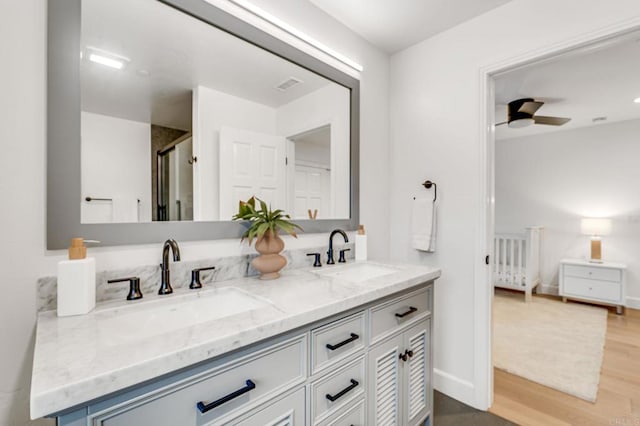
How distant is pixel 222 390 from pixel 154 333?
30 centimetres

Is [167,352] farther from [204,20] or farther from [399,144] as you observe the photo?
[399,144]

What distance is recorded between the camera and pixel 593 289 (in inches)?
148

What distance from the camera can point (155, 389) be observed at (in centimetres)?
65

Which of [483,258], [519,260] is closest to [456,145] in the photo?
[483,258]

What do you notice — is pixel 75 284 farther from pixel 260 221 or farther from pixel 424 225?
pixel 424 225

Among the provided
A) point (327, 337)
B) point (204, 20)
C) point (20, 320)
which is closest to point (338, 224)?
point (327, 337)

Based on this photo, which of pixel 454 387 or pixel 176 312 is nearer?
pixel 176 312

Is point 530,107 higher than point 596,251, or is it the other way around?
point 530,107

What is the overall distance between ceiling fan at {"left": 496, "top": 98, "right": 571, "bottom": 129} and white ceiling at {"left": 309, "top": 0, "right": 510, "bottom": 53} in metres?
1.68

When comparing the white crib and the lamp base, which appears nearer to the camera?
the lamp base

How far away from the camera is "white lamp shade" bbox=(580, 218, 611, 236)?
3908mm

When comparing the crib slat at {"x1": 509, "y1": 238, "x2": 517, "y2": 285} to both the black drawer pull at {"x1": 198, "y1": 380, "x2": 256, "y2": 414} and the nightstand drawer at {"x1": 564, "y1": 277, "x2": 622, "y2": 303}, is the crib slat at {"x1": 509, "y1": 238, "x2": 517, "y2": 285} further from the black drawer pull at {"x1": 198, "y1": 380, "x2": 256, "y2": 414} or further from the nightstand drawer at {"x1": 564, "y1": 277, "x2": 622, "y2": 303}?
the black drawer pull at {"x1": 198, "y1": 380, "x2": 256, "y2": 414}

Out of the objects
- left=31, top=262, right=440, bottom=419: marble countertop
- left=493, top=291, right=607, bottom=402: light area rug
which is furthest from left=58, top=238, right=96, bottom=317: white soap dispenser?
left=493, top=291, right=607, bottom=402: light area rug

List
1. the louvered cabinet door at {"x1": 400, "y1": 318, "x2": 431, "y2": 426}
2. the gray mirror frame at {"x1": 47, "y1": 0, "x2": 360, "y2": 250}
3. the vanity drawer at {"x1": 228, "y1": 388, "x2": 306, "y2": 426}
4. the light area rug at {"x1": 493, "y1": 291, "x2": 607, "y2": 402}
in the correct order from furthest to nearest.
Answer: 1. the light area rug at {"x1": 493, "y1": 291, "x2": 607, "y2": 402}
2. the louvered cabinet door at {"x1": 400, "y1": 318, "x2": 431, "y2": 426}
3. the gray mirror frame at {"x1": 47, "y1": 0, "x2": 360, "y2": 250}
4. the vanity drawer at {"x1": 228, "y1": 388, "x2": 306, "y2": 426}
